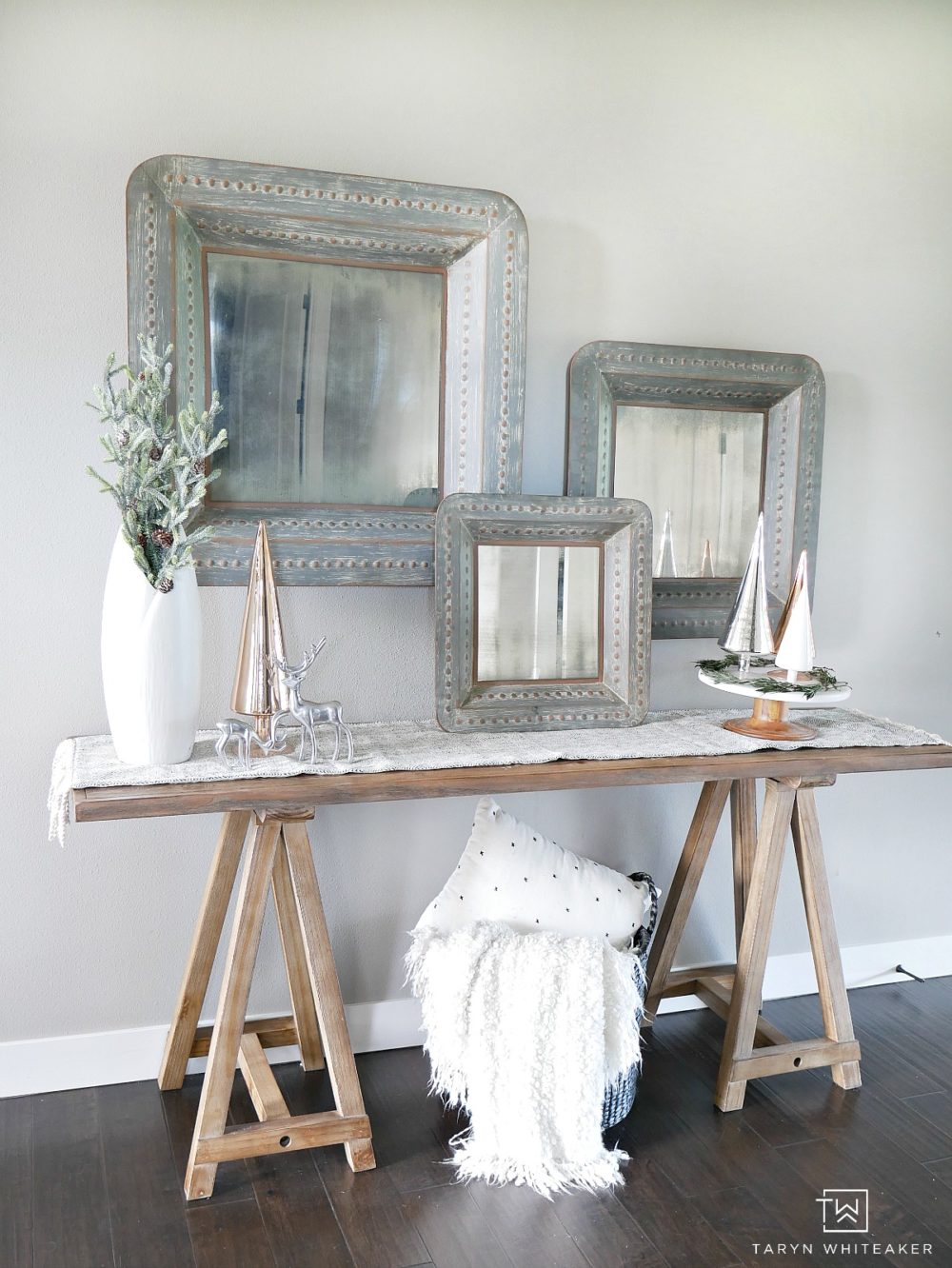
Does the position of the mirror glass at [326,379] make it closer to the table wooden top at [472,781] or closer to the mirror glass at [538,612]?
the mirror glass at [538,612]

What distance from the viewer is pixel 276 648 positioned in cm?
188

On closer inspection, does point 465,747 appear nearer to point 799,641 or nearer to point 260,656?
point 260,656

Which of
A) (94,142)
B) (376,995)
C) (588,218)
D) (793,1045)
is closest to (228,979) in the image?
(376,995)

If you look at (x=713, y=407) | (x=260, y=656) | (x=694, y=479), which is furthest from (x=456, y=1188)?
(x=713, y=407)

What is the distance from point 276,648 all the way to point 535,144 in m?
1.16

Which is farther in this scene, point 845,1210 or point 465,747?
point 465,747

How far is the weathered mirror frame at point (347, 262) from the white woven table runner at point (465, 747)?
341 millimetres

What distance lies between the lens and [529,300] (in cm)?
219

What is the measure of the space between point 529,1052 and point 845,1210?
23.5 inches

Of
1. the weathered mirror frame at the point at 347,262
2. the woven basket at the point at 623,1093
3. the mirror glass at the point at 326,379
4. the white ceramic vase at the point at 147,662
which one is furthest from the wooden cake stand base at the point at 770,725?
the white ceramic vase at the point at 147,662

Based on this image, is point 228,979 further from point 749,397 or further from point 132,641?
point 749,397

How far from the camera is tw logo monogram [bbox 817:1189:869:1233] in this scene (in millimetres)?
1789

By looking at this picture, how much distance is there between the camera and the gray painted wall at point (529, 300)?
1.95 m

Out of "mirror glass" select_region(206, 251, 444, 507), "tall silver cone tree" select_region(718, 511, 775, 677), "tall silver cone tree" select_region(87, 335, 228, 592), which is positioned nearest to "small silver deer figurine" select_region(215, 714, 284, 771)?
"tall silver cone tree" select_region(87, 335, 228, 592)
